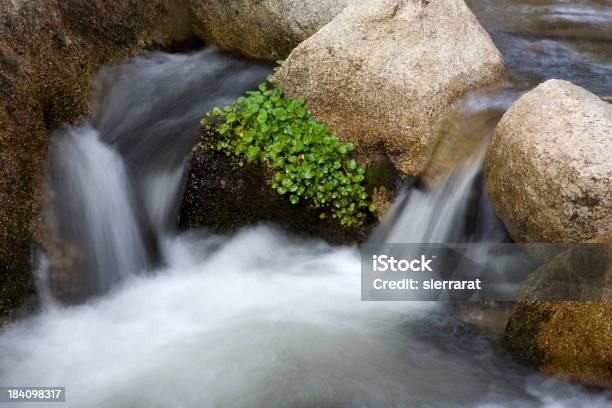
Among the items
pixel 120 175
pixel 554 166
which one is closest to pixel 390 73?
pixel 554 166

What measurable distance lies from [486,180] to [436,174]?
1.33 feet

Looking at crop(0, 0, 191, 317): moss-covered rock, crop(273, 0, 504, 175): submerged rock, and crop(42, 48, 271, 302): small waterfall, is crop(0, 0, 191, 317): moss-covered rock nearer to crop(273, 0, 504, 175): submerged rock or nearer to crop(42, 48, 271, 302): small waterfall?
crop(42, 48, 271, 302): small waterfall

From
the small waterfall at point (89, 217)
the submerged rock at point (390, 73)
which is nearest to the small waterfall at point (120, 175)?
the small waterfall at point (89, 217)

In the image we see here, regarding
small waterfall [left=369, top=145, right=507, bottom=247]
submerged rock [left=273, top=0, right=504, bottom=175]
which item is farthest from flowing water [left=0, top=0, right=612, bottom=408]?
submerged rock [left=273, top=0, right=504, bottom=175]

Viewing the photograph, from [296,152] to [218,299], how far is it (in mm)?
1340

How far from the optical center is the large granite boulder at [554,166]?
4.37 metres

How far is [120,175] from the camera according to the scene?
18.9ft

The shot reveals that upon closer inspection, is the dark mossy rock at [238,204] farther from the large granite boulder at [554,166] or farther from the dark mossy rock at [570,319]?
the dark mossy rock at [570,319]

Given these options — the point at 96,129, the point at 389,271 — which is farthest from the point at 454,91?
the point at 96,129

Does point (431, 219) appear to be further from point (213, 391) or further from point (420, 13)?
point (213, 391)

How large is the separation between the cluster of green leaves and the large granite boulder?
1151mm

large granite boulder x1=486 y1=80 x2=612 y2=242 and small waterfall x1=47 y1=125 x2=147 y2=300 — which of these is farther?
small waterfall x1=47 y1=125 x2=147 y2=300

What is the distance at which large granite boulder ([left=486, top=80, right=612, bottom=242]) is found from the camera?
14.3 ft

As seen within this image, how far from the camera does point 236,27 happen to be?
281 inches
